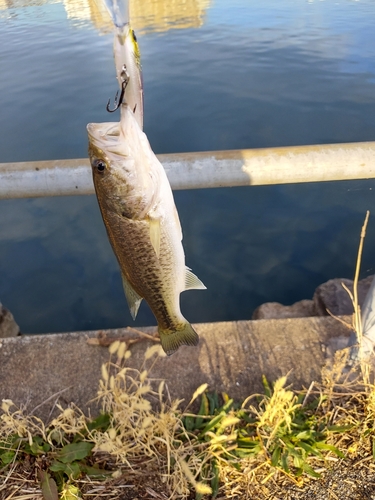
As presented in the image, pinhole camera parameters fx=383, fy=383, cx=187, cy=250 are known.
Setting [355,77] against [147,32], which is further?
[147,32]

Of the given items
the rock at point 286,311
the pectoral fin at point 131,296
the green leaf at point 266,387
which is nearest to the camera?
the pectoral fin at point 131,296

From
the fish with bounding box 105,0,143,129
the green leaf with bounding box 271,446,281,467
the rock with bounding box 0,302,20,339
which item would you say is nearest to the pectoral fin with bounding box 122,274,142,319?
the fish with bounding box 105,0,143,129

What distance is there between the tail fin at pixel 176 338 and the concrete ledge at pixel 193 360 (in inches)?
30.7

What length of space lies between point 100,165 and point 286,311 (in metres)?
3.15

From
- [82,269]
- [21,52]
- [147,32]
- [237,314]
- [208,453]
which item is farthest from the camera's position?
[147,32]

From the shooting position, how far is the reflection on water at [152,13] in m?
17.0

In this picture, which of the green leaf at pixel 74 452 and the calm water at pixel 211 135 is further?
the calm water at pixel 211 135

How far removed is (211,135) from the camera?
850cm

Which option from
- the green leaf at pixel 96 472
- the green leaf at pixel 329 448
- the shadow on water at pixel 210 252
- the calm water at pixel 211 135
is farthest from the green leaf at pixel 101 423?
the shadow on water at pixel 210 252

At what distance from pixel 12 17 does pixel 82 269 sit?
20.6 meters

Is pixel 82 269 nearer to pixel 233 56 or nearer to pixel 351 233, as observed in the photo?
pixel 351 233

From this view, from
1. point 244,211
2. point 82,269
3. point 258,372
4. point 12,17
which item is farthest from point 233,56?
point 12,17

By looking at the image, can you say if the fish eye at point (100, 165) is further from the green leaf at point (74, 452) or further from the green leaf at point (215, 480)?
the green leaf at point (215, 480)

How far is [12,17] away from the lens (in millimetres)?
20234
